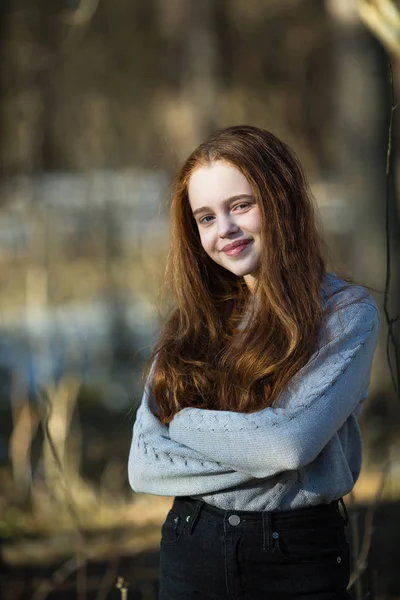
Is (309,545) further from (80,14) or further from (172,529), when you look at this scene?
(80,14)

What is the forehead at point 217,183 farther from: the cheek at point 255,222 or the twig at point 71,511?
the twig at point 71,511

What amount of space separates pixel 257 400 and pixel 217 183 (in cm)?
51

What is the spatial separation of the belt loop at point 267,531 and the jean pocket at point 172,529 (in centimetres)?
23

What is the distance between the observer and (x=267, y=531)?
208cm

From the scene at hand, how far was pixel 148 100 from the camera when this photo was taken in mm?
12844

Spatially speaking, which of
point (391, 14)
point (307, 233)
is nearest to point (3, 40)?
point (391, 14)

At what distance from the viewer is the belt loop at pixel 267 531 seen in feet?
6.80

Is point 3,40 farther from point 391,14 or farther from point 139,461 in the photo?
point 139,461

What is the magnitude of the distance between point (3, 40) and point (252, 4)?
14.8ft

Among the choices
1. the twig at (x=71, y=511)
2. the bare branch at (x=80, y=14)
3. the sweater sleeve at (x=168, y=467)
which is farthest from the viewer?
the bare branch at (x=80, y=14)

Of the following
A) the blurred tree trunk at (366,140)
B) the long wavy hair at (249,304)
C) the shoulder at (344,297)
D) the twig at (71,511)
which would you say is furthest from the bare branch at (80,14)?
the blurred tree trunk at (366,140)

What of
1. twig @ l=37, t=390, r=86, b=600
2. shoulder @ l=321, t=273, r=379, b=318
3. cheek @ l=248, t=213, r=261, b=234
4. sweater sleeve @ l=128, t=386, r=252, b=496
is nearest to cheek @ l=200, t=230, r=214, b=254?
cheek @ l=248, t=213, r=261, b=234

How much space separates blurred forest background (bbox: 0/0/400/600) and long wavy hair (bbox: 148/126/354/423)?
0.85ft

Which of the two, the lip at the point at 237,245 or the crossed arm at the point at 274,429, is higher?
the lip at the point at 237,245
